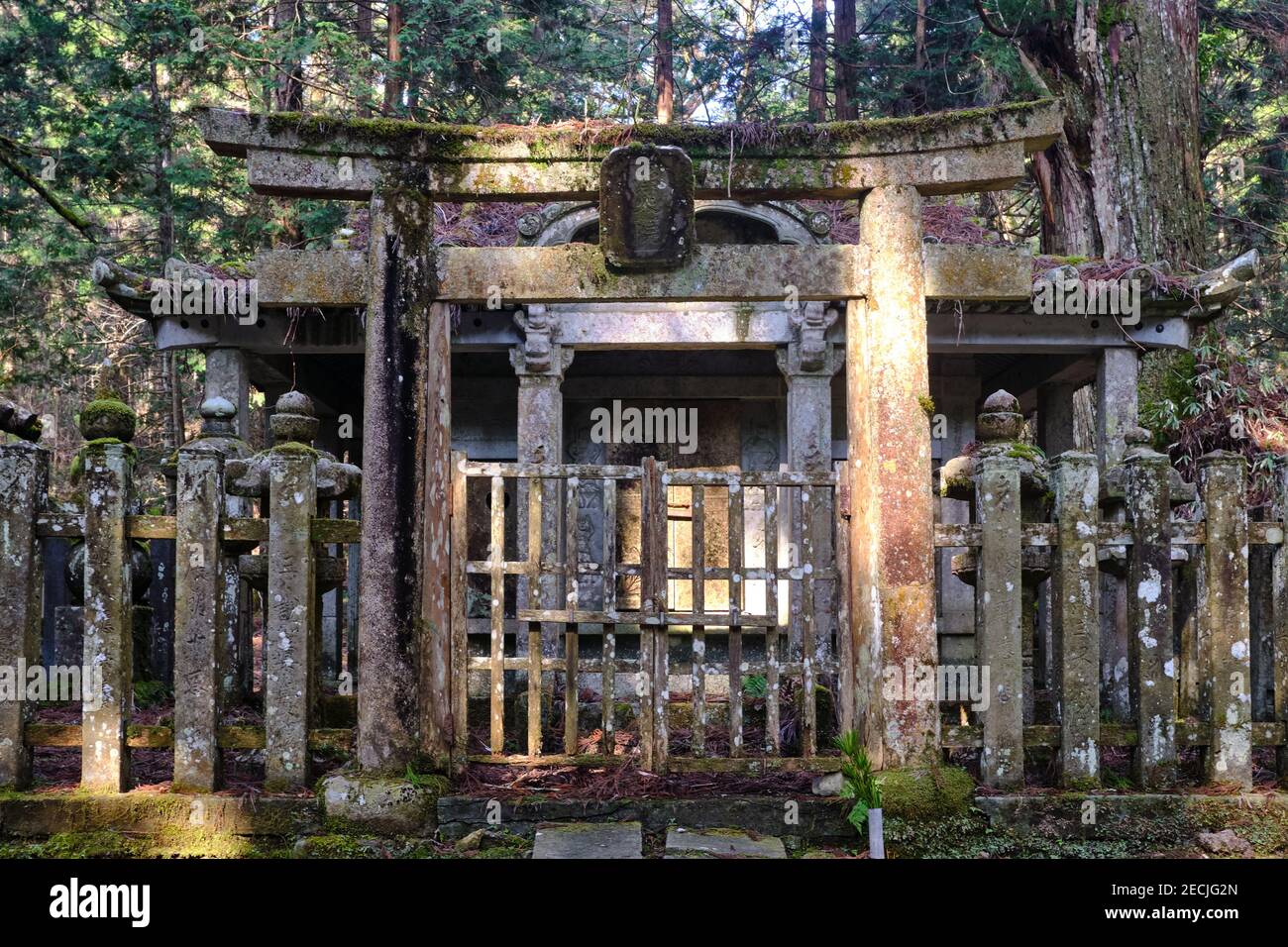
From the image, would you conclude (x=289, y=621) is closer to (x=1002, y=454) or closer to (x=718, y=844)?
(x=718, y=844)

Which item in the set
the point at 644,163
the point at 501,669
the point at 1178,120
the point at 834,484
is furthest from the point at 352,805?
the point at 1178,120

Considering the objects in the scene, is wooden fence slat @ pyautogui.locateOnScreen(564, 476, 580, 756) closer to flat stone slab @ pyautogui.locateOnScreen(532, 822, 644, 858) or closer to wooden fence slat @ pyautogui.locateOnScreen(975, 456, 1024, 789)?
flat stone slab @ pyautogui.locateOnScreen(532, 822, 644, 858)

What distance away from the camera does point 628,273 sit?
19.2ft

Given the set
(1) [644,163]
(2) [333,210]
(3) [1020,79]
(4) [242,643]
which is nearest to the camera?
(1) [644,163]

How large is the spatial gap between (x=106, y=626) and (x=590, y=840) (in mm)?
2740

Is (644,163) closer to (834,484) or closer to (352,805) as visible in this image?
(834,484)

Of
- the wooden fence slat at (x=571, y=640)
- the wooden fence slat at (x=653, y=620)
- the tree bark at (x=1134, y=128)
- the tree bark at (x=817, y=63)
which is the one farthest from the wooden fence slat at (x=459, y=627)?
the tree bark at (x=817, y=63)

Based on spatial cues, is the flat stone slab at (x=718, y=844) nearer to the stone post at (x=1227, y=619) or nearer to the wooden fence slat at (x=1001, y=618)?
the wooden fence slat at (x=1001, y=618)

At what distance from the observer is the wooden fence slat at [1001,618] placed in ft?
18.5

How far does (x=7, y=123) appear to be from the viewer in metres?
16.0

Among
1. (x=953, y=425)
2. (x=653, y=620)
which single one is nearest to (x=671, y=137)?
(x=653, y=620)

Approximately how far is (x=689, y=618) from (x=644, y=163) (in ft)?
8.24

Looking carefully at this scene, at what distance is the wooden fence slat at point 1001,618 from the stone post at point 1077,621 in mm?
231

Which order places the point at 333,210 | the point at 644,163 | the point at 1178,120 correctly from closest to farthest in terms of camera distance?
the point at 644,163, the point at 1178,120, the point at 333,210
